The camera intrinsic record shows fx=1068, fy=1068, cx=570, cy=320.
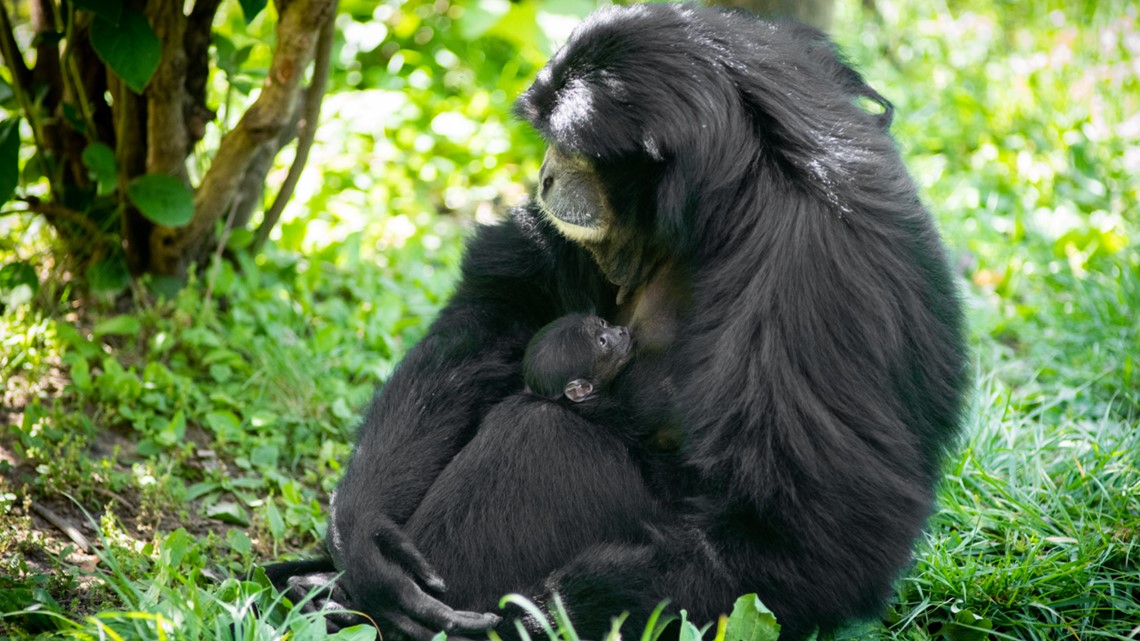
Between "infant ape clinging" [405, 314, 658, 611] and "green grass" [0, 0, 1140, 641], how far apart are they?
0.59 metres

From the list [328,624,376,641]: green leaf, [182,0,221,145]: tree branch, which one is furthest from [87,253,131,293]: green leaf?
[328,624,376,641]: green leaf

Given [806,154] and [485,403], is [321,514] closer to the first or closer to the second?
[485,403]

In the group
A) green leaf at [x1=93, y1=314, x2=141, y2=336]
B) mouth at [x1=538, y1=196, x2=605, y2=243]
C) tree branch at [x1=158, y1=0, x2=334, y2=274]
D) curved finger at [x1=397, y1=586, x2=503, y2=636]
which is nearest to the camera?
curved finger at [x1=397, y1=586, x2=503, y2=636]

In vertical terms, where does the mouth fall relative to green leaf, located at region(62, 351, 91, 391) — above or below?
above

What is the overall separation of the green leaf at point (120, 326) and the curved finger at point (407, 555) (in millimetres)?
2511

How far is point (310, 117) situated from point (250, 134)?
1.47 feet

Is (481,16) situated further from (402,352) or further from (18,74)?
(18,74)

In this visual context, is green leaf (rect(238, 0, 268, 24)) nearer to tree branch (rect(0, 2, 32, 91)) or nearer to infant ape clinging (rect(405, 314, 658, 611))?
tree branch (rect(0, 2, 32, 91))

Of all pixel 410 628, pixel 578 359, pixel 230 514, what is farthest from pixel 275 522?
pixel 578 359

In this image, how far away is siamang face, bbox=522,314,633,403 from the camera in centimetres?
412

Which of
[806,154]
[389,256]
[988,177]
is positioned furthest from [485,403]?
[988,177]

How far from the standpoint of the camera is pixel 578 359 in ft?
13.4

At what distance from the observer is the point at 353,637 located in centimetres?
341

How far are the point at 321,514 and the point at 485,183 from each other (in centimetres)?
443
